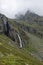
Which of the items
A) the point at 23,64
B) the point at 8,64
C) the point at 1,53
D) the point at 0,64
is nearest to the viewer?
the point at 0,64

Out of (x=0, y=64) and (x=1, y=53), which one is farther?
(x=1, y=53)

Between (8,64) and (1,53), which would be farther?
(1,53)

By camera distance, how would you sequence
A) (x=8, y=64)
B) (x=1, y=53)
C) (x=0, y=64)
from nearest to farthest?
(x=0, y=64)
(x=8, y=64)
(x=1, y=53)

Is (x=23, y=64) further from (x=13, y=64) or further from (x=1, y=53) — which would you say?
(x=1, y=53)

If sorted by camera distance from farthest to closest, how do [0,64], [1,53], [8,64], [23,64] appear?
[1,53]
[23,64]
[8,64]
[0,64]

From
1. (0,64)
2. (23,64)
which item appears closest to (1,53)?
(23,64)

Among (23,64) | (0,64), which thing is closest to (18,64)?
(23,64)

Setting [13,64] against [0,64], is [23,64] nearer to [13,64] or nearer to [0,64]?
[13,64]

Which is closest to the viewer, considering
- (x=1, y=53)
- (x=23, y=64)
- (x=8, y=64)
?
(x=8, y=64)
